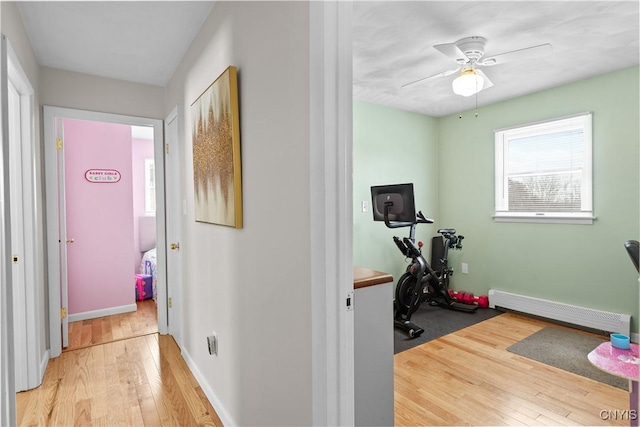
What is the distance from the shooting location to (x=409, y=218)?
136 inches

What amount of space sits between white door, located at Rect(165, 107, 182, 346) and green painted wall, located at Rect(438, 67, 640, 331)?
3.45 meters

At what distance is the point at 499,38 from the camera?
2.53 m

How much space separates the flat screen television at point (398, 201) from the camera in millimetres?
3434

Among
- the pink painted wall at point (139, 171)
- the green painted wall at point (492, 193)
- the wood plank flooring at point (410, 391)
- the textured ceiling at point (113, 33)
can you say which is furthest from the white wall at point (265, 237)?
the pink painted wall at point (139, 171)

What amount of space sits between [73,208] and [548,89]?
207 inches

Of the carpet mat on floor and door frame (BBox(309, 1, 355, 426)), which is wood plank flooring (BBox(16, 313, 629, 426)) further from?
door frame (BBox(309, 1, 355, 426))

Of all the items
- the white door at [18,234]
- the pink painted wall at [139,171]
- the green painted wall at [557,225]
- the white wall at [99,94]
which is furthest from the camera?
the pink painted wall at [139,171]

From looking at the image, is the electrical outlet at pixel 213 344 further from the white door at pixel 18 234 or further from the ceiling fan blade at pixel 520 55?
the ceiling fan blade at pixel 520 55

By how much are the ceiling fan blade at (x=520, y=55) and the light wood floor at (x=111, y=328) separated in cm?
389

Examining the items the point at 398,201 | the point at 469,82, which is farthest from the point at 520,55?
the point at 398,201

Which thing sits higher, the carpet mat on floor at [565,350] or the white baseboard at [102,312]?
the white baseboard at [102,312]

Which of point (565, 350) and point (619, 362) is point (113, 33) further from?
point (565, 350)

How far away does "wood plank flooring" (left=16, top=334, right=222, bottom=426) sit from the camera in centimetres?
208

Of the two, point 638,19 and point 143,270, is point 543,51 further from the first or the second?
point 143,270
